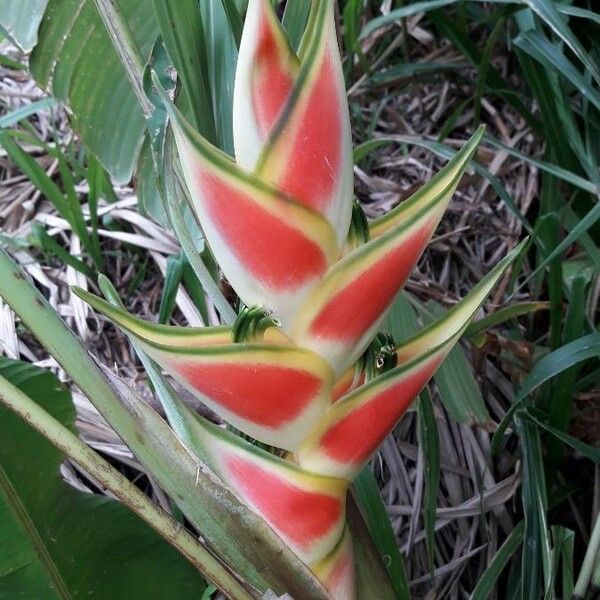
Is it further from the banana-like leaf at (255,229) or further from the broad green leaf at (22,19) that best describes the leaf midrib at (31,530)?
the broad green leaf at (22,19)

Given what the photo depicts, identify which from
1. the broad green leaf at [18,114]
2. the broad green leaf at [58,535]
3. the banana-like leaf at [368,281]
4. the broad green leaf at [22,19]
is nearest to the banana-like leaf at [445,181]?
the banana-like leaf at [368,281]

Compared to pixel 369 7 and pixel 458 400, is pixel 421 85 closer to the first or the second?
pixel 369 7

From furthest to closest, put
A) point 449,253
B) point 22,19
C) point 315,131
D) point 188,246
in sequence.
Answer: point 449,253 < point 22,19 < point 188,246 < point 315,131

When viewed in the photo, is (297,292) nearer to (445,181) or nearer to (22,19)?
(445,181)

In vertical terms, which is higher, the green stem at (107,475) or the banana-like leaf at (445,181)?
the banana-like leaf at (445,181)

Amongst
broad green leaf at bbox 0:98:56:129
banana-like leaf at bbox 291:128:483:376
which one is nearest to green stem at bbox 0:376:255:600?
banana-like leaf at bbox 291:128:483:376

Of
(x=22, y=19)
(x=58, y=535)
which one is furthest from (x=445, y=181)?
(x=22, y=19)

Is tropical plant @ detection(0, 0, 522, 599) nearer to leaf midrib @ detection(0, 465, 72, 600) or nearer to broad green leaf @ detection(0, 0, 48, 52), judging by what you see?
leaf midrib @ detection(0, 465, 72, 600)
